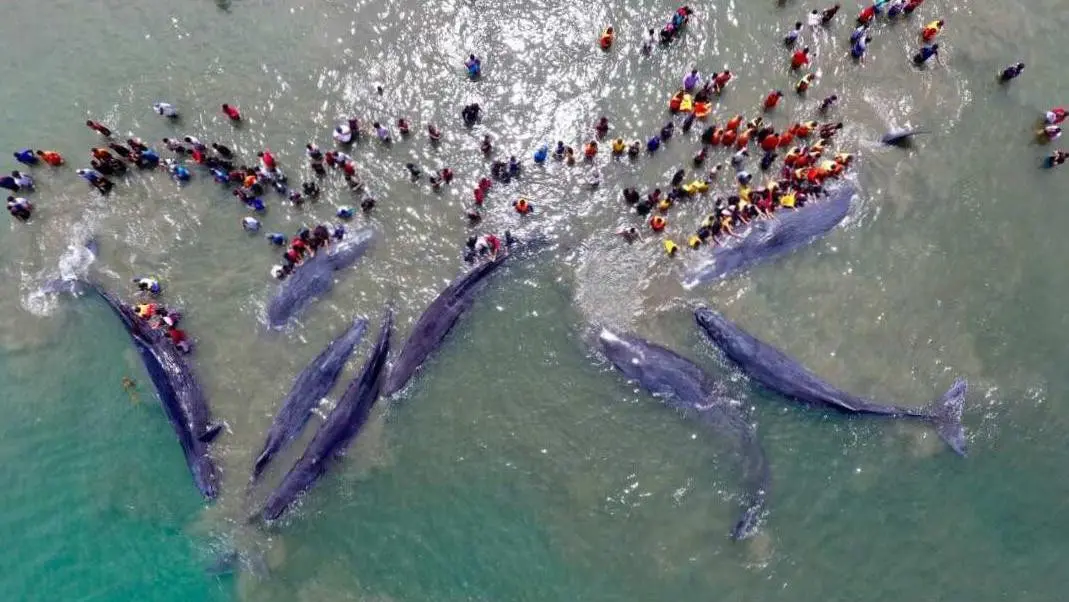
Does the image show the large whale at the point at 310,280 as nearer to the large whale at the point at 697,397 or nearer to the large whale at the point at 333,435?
the large whale at the point at 333,435

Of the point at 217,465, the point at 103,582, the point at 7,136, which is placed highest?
the point at 7,136

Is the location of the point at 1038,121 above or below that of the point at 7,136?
above

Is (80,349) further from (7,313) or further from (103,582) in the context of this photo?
(103,582)

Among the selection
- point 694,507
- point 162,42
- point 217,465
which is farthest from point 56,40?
point 694,507

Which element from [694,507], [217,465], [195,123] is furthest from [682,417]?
[195,123]

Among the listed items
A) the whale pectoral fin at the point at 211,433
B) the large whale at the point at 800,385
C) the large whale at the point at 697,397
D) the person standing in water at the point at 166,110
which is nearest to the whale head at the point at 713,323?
the large whale at the point at 800,385

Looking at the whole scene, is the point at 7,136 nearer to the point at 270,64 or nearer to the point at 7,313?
the point at 7,313
